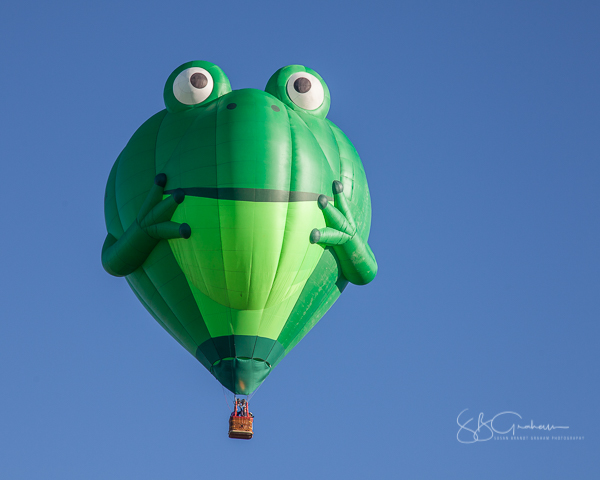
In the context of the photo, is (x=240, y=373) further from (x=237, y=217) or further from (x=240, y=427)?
(x=237, y=217)

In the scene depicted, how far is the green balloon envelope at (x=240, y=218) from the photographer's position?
88.7 ft

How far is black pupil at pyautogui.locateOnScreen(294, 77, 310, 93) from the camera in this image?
29.1 m

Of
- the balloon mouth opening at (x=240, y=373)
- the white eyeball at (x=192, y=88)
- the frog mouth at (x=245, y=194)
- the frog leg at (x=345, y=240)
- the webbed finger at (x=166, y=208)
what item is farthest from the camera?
the white eyeball at (x=192, y=88)

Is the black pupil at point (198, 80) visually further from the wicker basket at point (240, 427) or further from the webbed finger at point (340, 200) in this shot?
the wicker basket at point (240, 427)

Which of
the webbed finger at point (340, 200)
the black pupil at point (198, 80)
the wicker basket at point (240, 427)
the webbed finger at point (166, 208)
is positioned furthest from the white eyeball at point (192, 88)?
the wicker basket at point (240, 427)

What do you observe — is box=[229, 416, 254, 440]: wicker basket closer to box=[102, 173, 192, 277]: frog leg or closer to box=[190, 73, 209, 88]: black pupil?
→ box=[102, 173, 192, 277]: frog leg

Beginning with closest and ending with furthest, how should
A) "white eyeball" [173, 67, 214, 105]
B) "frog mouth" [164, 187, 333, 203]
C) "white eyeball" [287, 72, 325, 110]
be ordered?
"frog mouth" [164, 187, 333, 203] < "white eyeball" [173, 67, 214, 105] < "white eyeball" [287, 72, 325, 110]

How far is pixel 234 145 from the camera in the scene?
89.6 feet

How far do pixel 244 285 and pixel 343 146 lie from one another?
4435 mm

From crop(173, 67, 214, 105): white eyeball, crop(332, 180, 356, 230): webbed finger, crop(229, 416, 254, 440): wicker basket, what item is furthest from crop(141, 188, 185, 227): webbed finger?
crop(229, 416, 254, 440): wicker basket

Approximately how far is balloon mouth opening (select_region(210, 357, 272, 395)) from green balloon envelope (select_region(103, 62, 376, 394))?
0.03m

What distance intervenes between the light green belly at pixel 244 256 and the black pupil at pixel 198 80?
10.4 ft

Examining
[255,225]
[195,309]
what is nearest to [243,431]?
[195,309]

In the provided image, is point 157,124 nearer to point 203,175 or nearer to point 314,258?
point 203,175
